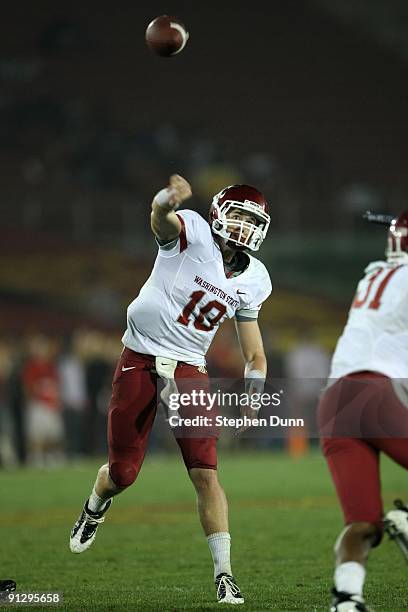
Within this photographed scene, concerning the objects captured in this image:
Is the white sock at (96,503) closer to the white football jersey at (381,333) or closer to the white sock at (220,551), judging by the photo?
the white sock at (220,551)

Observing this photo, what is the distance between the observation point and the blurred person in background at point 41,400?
1438cm

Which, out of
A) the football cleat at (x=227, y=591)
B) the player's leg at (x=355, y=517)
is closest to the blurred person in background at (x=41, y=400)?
the football cleat at (x=227, y=591)

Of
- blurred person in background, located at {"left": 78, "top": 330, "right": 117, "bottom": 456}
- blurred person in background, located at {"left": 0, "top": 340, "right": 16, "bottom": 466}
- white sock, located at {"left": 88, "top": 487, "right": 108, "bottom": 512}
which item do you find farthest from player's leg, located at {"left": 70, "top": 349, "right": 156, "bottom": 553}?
blurred person in background, located at {"left": 78, "top": 330, "right": 117, "bottom": 456}

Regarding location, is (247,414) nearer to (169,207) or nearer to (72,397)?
(169,207)

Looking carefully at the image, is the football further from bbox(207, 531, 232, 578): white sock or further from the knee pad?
bbox(207, 531, 232, 578): white sock

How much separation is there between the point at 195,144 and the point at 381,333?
20.9 meters

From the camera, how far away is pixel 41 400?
1447 cm

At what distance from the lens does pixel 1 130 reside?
2398cm

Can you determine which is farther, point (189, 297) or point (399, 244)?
point (189, 297)

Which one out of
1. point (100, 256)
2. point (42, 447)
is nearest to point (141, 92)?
point (100, 256)

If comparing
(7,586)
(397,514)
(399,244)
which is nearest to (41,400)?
(7,586)

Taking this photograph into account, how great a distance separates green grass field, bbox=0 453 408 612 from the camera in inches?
205

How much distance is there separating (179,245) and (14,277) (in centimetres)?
1748

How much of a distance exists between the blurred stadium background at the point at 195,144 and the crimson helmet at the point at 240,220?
36.8ft
